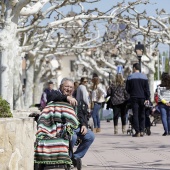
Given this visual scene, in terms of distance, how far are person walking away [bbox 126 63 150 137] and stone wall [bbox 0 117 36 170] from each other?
386 inches

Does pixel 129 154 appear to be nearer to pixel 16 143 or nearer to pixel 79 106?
pixel 79 106

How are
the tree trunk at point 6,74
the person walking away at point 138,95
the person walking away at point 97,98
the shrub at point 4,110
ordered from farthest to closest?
1. the person walking away at point 97,98
2. the tree trunk at point 6,74
3. the person walking away at point 138,95
4. the shrub at point 4,110

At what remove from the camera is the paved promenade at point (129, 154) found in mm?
12977

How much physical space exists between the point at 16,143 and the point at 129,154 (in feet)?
16.7

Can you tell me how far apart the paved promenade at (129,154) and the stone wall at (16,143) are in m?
2.10

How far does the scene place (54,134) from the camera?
10.8 meters

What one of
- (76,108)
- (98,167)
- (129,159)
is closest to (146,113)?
(129,159)

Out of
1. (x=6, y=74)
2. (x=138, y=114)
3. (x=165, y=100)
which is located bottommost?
(x=138, y=114)

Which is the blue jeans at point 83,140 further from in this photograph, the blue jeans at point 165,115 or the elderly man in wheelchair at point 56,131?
the blue jeans at point 165,115

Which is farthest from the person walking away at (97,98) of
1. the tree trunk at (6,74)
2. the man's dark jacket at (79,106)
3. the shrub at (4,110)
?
the shrub at (4,110)

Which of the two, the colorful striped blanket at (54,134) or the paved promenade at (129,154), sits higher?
the colorful striped blanket at (54,134)

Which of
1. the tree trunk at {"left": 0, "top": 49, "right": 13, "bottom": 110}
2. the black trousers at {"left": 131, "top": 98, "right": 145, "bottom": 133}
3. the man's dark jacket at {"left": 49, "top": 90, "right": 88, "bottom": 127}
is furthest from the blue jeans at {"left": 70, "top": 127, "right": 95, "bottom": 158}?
the tree trunk at {"left": 0, "top": 49, "right": 13, "bottom": 110}

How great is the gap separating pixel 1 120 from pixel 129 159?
4423mm

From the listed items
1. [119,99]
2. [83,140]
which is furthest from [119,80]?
[83,140]
